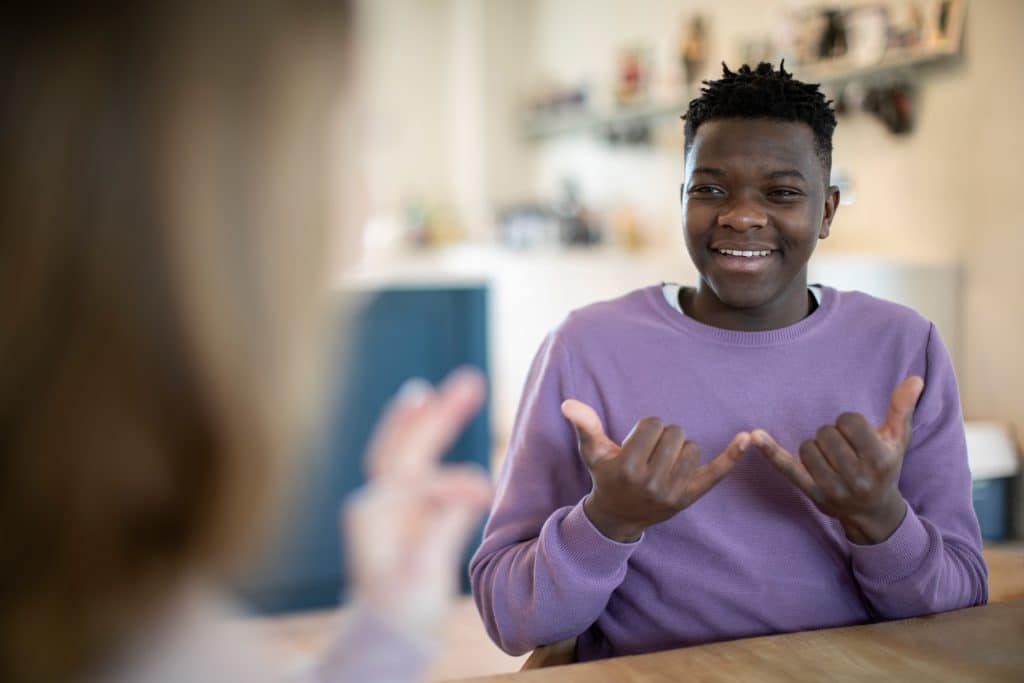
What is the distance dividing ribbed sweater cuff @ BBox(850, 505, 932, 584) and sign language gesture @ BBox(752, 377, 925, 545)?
55 mm

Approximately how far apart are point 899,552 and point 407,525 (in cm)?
71

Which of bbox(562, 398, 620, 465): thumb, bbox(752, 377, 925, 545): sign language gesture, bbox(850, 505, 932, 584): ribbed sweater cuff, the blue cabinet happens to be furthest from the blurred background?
bbox(850, 505, 932, 584): ribbed sweater cuff

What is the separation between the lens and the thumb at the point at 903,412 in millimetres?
948

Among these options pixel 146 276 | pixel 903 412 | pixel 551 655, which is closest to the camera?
pixel 146 276

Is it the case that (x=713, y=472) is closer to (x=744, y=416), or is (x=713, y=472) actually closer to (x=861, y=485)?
(x=861, y=485)

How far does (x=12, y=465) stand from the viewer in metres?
0.39

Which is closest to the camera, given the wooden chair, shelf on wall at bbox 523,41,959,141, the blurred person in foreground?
the blurred person in foreground

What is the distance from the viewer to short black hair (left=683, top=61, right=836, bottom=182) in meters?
1.15

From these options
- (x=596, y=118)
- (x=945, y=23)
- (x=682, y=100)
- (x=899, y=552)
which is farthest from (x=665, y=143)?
(x=899, y=552)

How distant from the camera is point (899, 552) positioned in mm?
1000

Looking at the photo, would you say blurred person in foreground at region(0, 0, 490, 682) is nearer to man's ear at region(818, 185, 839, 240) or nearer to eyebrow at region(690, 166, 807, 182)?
eyebrow at region(690, 166, 807, 182)

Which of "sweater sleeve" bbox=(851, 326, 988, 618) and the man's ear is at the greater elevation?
the man's ear

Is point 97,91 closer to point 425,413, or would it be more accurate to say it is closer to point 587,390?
point 425,413

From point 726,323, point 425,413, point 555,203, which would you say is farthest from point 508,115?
point 425,413
